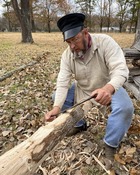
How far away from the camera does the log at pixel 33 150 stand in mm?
1755

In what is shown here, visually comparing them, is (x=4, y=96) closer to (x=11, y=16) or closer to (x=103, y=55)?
(x=103, y=55)

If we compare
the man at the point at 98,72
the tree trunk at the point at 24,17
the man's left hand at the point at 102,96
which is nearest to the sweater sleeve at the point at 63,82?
the man at the point at 98,72

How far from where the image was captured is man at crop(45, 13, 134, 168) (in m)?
2.64

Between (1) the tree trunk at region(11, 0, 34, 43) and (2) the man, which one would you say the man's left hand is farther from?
(1) the tree trunk at region(11, 0, 34, 43)

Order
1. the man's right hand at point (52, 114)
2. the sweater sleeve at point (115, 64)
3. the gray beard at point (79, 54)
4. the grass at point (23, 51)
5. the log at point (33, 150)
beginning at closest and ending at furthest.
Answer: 1. the log at point (33, 150)
2. the sweater sleeve at point (115, 64)
3. the man's right hand at point (52, 114)
4. the gray beard at point (79, 54)
5. the grass at point (23, 51)

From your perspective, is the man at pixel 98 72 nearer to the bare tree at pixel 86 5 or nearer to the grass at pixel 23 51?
the grass at pixel 23 51

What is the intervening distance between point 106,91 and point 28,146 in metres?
0.94

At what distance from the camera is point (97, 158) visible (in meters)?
2.87

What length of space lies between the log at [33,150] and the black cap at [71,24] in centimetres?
Answer: 92

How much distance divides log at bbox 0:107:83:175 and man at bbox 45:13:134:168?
0.44 m

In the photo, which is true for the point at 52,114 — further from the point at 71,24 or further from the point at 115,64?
the point at 71,24

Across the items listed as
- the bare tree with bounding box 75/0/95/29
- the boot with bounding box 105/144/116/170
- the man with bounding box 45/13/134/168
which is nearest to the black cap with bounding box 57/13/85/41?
the man with bounding box 45/13/134/168

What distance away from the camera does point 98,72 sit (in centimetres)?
296

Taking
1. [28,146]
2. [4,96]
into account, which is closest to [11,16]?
[4,96]
